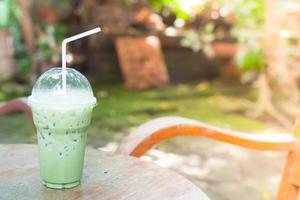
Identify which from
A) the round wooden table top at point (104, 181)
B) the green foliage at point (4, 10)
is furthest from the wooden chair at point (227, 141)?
the green foliage at point (4, 10)

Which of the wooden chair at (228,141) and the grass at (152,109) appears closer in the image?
the wooden chair at (228,141)

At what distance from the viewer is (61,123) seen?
35.5 inches

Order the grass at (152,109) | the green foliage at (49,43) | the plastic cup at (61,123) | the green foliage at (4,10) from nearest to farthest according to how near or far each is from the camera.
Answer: the plastic cup at (61,123) → the grass at (152,109) → the green foliage at (4,10) → the green foliage at (49,43)

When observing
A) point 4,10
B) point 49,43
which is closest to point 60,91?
point 4,10

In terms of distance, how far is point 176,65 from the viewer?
660 centimetres

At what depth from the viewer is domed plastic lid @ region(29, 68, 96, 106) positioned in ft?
2.97

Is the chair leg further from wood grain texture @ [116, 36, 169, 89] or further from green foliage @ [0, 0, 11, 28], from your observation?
wood grain texture @ [116, 36, 169, 89]

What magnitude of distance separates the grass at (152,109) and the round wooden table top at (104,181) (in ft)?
7.45

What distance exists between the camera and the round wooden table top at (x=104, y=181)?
0.93 m

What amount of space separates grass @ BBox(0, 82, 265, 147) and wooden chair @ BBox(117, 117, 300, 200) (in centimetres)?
213

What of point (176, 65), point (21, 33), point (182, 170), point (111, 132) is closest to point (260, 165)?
point (182, 170)

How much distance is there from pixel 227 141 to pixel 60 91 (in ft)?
1.98

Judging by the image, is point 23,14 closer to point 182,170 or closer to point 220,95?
point 220,95

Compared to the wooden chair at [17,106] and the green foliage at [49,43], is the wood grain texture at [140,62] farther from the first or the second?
the wooden chair at [17,106]
